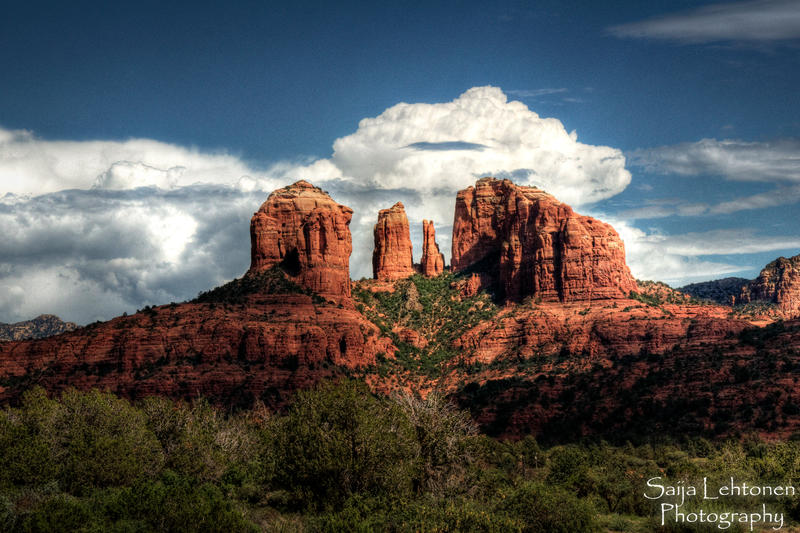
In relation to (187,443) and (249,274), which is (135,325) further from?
(187,443)

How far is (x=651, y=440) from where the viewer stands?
270 feet

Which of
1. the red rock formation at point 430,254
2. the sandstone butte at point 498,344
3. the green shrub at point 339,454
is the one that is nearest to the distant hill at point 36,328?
the sandstone butte at point 498,344

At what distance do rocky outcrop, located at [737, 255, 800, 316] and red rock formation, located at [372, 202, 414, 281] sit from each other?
87.4 m

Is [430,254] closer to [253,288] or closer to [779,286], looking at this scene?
[253,288]

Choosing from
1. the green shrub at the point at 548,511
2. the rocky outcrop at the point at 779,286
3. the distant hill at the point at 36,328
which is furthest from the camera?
the distant hill at the point at 36,328

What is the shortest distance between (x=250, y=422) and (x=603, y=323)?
6678 centimetres

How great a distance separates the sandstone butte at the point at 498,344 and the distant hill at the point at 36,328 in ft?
251

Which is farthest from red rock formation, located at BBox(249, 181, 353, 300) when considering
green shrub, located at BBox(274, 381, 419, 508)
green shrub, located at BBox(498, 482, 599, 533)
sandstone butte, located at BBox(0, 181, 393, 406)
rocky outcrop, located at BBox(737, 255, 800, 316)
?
rocky outcrop, located at BBox(737, 255, 800, 316)

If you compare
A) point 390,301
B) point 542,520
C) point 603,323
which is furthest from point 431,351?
point 542,520

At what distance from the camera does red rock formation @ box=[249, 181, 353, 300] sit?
135 meters

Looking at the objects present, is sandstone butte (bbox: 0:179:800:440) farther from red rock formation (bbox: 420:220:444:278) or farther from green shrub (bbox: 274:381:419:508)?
green shrub (bbox: 274:381:419:508)

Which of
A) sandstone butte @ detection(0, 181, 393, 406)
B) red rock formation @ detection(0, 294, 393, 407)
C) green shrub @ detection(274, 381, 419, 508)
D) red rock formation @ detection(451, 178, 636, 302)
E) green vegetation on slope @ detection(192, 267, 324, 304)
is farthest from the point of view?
red rock formation @ detection(451, 178, 636, 302)

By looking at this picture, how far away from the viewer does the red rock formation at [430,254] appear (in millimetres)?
176750

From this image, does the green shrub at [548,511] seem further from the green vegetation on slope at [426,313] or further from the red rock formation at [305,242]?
the red rock formation at [305,242]
